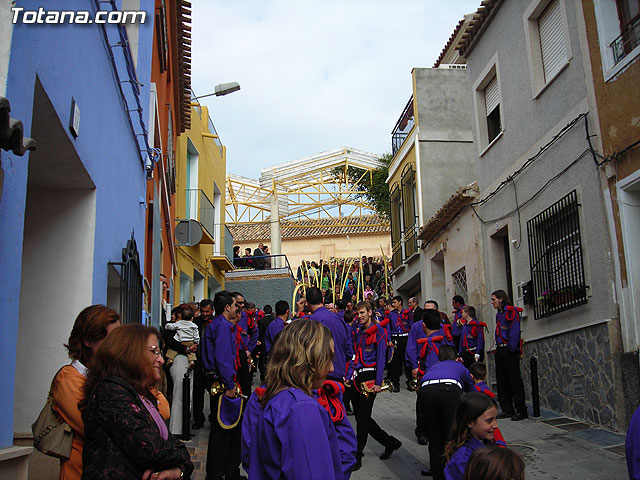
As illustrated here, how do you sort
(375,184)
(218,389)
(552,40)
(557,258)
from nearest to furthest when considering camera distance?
1. (218,389)
2. (557,258)
3. (552,40)
4. (375,184)

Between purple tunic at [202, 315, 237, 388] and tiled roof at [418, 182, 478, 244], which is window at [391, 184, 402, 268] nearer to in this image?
tiled roof at [418, 182, 478, 244]

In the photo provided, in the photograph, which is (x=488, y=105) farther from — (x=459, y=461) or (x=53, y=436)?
(x=53, y=436)

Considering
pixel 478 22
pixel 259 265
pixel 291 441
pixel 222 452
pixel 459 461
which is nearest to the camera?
pixel 291 441

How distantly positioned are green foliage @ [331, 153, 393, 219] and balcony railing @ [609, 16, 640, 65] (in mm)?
19997

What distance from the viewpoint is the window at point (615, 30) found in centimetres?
947

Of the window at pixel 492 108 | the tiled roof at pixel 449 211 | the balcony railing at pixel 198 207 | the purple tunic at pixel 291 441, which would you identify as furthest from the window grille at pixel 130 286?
the balcony railing at pixel 198 207

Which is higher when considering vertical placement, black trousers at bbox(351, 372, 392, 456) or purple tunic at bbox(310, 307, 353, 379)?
purple tunic at bbox(310, 307, 353, 379)

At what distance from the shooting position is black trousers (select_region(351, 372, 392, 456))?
8.16 metres

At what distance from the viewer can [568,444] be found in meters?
8.82

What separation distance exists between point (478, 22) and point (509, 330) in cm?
707

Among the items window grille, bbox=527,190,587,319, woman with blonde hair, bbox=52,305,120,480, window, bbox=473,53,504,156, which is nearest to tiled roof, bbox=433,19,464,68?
window, bbox=473,53,504,156

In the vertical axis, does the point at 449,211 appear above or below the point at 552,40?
below

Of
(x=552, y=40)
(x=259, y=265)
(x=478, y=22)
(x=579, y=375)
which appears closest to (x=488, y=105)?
(x=478, y=22)

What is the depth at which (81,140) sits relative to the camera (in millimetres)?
5926
